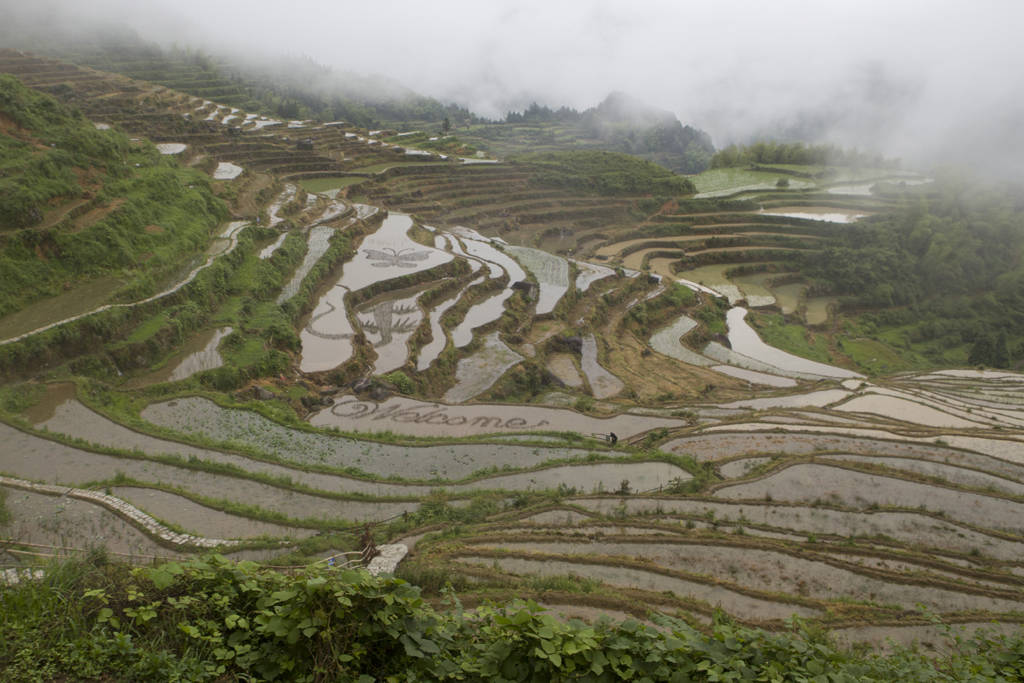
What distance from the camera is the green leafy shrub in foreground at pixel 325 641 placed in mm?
2807

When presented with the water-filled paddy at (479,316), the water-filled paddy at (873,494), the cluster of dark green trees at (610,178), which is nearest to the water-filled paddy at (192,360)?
the water-filled paddy at (479,316)

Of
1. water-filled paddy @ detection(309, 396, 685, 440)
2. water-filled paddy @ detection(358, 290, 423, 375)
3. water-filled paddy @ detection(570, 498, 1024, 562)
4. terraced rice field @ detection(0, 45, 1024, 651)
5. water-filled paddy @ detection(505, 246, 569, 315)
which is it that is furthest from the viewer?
water-filled paddy @ detection(505, 246, 569, 315)

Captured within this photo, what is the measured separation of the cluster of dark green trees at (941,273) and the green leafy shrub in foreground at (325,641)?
32.4 meters

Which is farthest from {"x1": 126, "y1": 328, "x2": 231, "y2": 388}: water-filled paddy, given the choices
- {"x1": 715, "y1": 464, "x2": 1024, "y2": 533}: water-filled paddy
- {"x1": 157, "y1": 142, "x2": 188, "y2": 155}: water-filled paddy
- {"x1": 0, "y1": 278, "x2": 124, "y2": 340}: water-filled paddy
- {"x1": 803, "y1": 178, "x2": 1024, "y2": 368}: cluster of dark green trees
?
{"x1": 803, "y1": 178, "x2": 1024, "y2": 368}: cluster of dark green trees

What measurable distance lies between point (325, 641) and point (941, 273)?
3978cm

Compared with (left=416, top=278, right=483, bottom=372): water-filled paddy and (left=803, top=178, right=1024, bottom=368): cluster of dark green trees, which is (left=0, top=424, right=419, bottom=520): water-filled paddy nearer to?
(left=416, top=278, right=483, bottom=372): water-filled paddy

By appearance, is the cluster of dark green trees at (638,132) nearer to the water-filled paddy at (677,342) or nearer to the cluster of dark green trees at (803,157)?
the cluster of dark green trees at (803,157)

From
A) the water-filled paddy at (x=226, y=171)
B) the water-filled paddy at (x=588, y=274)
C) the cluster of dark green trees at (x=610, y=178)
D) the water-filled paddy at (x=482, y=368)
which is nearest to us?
the water-filled paddy at (x=482, y=368)

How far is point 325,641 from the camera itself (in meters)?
2.83

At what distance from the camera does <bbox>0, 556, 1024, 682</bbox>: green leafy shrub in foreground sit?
9.21 ft

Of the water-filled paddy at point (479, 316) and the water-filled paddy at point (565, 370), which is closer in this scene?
the water-filled paddy at point (565, 370)

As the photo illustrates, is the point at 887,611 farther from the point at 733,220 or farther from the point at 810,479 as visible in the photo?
the point at 733,220

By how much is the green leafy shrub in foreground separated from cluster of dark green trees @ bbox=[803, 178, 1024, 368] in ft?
106

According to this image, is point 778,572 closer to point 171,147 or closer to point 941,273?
point 171,147
